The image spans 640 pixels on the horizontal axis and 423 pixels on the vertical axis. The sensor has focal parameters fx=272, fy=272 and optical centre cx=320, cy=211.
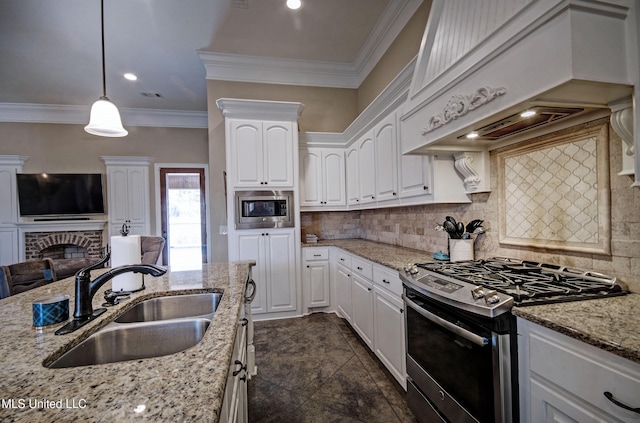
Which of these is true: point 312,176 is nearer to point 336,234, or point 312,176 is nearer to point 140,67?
point 336,234

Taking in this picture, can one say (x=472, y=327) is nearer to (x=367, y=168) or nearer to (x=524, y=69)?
(x=524, y=69)

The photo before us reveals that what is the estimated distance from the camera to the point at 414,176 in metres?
2.12

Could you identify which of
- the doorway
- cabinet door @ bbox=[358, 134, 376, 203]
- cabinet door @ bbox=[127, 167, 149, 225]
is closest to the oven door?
cabinet door @ bbox=[358, 134, 376, 203]

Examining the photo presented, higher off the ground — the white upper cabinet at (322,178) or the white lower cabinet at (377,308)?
the white upper cabinet at (322,178)

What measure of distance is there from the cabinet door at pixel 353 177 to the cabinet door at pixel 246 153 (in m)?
1.11

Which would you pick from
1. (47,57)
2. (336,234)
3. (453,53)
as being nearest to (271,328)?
(336,234)

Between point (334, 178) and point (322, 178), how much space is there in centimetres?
16

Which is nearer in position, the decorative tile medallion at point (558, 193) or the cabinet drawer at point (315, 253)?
the decorative tile medallion at point (558, 193)

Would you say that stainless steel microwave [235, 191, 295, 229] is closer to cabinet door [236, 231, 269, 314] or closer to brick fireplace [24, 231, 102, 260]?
cabinet door [236, 231, 269, 314]

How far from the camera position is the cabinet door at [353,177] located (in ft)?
10.8

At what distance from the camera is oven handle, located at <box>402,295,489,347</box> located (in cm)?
108

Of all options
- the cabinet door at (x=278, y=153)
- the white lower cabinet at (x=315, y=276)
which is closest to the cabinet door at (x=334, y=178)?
the cabinet door at (x=278, y=153)

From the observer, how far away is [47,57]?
353 centimetres

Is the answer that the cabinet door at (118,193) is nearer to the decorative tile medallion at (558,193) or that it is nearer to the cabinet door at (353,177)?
the cabinet door at (353,177)
